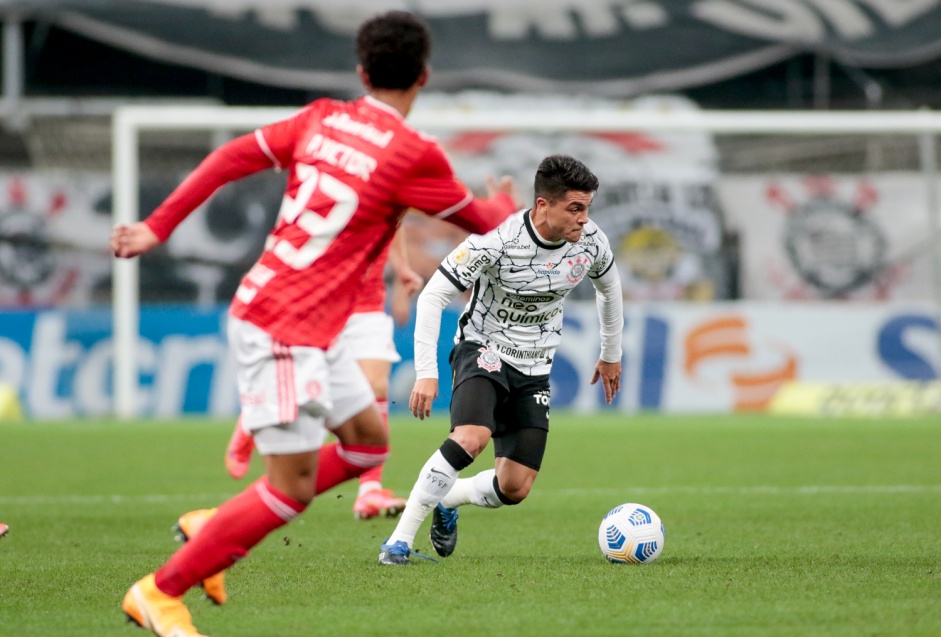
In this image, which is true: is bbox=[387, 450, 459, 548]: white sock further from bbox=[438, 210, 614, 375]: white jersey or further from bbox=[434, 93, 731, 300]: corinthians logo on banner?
bbox=[434, 93, 731, 300]: corinthians logo on banner

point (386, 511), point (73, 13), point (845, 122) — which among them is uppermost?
point (73, 13)

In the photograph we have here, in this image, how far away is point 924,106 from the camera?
2108cm

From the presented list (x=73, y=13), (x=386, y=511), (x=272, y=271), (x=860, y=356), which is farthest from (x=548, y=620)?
(x=73, y=13)

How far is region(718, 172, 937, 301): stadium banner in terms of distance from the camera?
728 inches

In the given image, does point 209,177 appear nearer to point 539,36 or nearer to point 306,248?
point 306,248

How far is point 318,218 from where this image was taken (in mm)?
4531

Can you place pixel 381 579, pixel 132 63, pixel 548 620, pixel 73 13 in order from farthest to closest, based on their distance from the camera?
pixel 132 63
pixel 73 13
pixel 381 579
pixel 548 620

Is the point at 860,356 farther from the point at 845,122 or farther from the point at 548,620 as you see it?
the point at 548,620

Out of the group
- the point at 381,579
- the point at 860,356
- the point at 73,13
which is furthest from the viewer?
the point at 73,13

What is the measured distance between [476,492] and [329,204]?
2530 mm

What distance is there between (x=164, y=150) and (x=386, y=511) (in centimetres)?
1115

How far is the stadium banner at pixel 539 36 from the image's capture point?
20.4m

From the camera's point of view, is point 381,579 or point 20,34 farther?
point 20,34

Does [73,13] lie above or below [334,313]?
above
